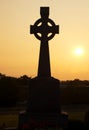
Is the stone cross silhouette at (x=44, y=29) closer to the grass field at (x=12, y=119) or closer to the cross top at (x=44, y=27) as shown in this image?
the cross top at (x=44, y=27)

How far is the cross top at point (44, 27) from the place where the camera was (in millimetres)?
23984

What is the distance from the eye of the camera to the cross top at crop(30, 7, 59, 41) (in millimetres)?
23984

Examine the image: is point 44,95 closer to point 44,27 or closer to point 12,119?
point 44,27

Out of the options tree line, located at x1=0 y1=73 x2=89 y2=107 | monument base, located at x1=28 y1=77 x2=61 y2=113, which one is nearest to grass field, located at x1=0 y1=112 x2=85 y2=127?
monument base, located at x1=28 y1=77 x2=61 y2=113

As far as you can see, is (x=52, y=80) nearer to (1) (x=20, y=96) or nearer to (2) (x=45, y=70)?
(2) (x=45, y=70)

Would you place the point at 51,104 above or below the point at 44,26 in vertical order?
below

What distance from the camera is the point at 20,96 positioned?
6256 centimetres

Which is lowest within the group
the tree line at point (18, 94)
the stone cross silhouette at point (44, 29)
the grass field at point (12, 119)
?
the grass field at point (12, 119)

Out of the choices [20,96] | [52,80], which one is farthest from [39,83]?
[20,96]

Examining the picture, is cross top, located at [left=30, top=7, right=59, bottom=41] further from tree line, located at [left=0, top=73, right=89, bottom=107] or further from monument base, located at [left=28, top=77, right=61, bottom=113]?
tree line, located at [left=0, top=73, right=89, bottom=107]

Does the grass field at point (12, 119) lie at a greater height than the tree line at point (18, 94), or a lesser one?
lesser

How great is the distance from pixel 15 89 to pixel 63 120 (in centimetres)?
3468

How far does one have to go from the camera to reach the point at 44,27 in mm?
24078

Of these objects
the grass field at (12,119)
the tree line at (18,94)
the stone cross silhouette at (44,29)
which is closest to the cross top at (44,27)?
the stone cross silhouette at (44,29)
